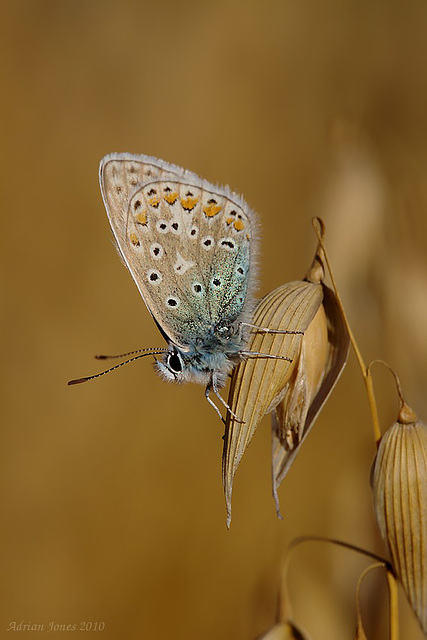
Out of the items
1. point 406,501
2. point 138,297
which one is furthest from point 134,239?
point 138,297

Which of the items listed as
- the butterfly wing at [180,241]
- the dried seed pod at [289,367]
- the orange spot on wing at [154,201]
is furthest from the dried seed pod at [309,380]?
the orange spot on wing at [154,201]

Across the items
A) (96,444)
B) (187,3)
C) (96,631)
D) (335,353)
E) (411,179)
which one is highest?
(187,3)

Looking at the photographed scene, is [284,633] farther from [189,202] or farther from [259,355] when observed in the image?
[189,202]

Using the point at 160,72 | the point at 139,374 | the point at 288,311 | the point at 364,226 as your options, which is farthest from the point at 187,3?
the point at 288,311

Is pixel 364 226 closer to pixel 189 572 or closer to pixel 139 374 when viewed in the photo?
pixel 139 374

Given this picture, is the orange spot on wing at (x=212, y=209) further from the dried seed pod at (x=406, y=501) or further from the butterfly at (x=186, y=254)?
the dried seed pod at (x=406, y=501)

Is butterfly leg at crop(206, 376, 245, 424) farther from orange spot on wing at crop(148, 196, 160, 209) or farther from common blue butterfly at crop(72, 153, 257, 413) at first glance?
orange spot on wing at crop(148, 196, 160, 209)
